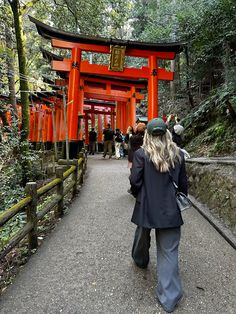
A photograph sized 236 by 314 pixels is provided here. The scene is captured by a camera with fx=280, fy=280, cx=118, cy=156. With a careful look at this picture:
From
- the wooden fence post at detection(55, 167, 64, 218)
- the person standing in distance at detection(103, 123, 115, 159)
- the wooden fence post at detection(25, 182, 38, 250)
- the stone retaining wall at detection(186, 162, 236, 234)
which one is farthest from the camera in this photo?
the person standing in distance at detection(103, 123, 115, 159)

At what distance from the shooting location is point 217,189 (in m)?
5.23

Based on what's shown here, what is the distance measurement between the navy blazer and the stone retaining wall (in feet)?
7.01

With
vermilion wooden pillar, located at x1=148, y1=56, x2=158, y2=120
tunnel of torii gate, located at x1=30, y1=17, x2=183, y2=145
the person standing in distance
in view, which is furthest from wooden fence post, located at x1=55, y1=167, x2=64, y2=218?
the person standing in distance

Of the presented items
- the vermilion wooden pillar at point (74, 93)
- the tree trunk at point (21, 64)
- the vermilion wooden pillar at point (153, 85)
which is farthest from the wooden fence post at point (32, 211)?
the vermilion wooden pillar at point (153, 85)

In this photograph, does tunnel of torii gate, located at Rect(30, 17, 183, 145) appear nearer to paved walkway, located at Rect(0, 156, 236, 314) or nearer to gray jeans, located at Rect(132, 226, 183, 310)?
paved walkway, located at Rect(0, 156, 236, 314)

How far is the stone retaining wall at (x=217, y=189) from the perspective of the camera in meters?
4.52

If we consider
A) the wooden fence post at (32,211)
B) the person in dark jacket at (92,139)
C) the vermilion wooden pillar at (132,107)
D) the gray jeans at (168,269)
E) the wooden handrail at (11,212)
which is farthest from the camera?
the person in dark jacket at (92,139)

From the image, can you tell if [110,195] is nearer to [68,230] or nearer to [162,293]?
[68,230]

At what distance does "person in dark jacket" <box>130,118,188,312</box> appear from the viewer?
2.59 meters

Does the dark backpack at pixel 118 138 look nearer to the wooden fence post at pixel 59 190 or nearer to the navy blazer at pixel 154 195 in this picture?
the wooden fence post at pixel 59 190

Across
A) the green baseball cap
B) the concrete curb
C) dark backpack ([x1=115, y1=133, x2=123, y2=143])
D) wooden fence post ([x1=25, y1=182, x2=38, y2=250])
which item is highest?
dark backpack ([x1=115, y1=133, x2=123, y2=143])

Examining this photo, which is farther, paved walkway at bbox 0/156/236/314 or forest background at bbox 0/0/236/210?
forest background at bbox 0/0/236/210

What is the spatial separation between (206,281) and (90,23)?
12048mm

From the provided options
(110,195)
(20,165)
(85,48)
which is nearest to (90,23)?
(85,48)
